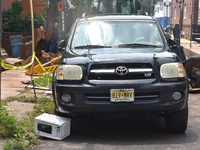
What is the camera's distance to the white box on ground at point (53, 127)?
6711 mm

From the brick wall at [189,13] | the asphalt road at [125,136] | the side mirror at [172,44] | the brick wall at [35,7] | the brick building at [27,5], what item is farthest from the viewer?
the brick wall at [189,13]

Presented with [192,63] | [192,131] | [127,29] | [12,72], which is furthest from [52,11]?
[192,131]

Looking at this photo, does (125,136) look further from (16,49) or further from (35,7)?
(35,7)

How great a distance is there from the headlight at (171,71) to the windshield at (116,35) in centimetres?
78

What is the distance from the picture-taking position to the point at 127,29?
26.6 ft

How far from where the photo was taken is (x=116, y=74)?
662cm

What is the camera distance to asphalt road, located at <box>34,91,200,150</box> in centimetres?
639

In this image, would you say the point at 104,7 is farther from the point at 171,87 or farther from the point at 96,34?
the point at 171,87

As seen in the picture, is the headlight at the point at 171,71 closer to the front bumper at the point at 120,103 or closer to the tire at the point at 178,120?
the front bumper at the point at 120,103

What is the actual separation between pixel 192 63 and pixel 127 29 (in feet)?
14.0

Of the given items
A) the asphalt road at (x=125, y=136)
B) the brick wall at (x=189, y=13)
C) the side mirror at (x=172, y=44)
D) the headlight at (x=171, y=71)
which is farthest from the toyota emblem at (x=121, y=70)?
the brick wall at (x=189, y=13)

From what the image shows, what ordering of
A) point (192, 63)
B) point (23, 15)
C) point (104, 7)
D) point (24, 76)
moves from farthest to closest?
point (23, 15), point (104, 7), point (24, 76), point (192, 63)

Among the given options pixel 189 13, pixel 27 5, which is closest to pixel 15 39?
pixel 27 5

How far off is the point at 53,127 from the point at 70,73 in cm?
80
